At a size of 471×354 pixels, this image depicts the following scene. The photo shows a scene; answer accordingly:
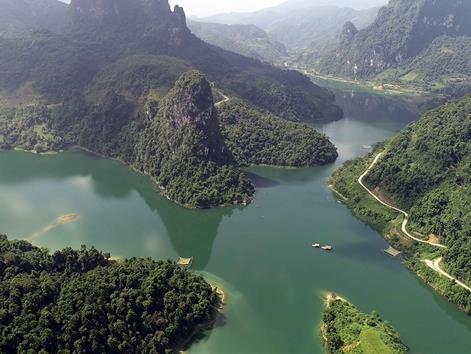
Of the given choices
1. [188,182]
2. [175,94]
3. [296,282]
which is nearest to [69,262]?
[296,282]

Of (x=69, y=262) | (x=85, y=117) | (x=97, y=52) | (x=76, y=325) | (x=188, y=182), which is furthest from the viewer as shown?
(x=97, y=52)

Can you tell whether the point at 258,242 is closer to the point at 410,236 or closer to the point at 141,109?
the point at 410,236

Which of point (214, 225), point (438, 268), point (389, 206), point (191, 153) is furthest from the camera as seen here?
point (191, 153)

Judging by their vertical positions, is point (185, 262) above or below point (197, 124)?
below

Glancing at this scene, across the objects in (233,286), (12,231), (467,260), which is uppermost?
(467,260)

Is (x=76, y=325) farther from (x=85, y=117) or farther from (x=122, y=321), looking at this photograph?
(x=85, y=117)

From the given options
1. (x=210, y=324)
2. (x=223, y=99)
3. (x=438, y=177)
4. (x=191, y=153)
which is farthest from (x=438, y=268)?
(x=223, y=99)

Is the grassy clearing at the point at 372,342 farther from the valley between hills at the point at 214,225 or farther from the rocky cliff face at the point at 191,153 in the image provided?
the rocky cliff face at the point at 191,153

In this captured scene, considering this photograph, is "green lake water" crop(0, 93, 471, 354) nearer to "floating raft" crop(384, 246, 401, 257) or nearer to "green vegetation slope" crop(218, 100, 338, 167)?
"floating raft" crop(384, 246, 401, 257)
